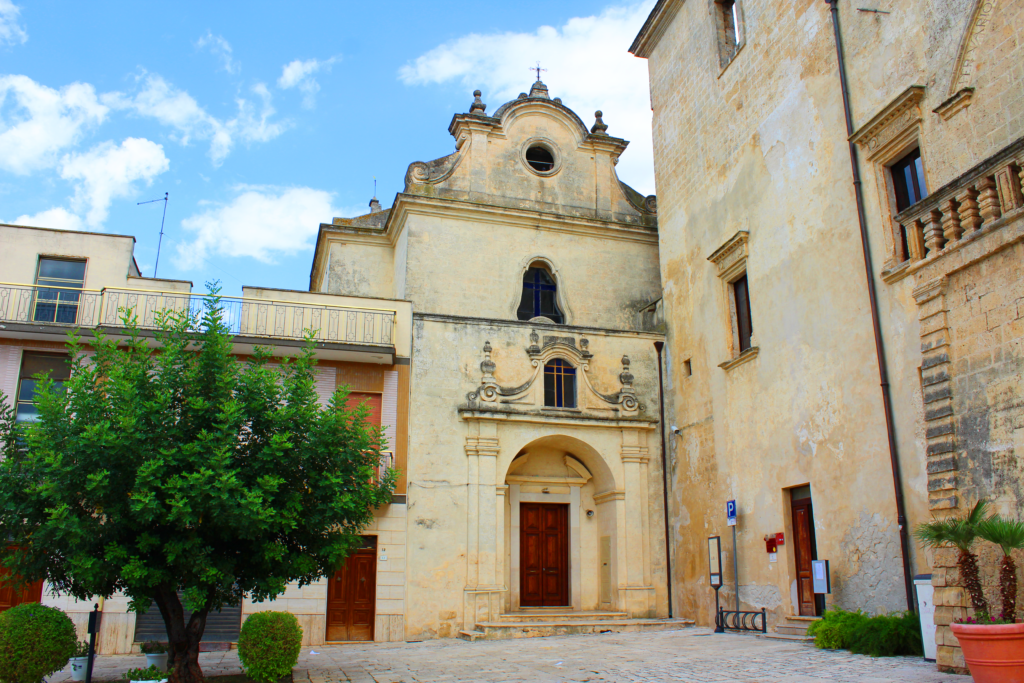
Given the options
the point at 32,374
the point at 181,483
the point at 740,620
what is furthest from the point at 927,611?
the point at 32,374

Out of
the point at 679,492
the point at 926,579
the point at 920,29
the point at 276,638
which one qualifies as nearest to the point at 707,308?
the point at 679,492

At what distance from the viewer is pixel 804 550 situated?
1447cm

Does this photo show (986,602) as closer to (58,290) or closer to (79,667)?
(79,667)

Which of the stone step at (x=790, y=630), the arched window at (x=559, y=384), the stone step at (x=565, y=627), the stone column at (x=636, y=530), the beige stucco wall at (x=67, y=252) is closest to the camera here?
the stone step at (x=790, y=630)

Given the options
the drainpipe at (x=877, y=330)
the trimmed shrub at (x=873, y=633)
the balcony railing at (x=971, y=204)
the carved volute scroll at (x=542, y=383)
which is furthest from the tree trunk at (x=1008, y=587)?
the carved volute scroll at (x=542, y=383)

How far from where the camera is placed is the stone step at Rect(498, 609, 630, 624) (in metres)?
16.8

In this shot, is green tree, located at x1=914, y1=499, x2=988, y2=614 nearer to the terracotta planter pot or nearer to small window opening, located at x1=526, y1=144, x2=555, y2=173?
the terracotta planter pot

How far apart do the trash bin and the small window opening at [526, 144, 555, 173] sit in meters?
14.4

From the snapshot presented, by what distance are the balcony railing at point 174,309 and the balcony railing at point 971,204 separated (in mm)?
11371

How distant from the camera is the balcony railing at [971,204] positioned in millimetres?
8148

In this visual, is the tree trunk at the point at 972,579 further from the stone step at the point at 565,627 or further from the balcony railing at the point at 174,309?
the balcony railing at the point at 174,309

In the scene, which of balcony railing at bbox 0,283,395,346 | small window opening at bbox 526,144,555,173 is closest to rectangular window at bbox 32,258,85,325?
balcony railing at bbox 0,283,395,346

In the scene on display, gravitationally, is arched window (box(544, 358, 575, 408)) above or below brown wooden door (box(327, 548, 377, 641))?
above

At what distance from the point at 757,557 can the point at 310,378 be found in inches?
363
